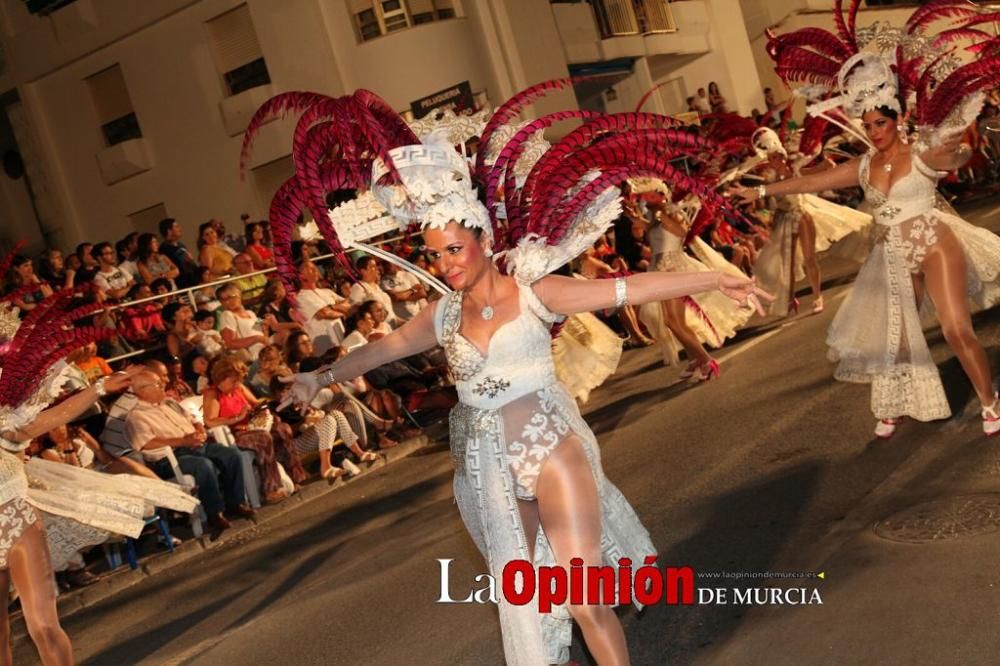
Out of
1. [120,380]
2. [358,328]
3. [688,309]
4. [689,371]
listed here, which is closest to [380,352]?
[120,380]

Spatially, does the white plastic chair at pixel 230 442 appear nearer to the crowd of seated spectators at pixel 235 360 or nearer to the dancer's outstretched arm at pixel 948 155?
the crowd of seated spectators at pixel 235 360

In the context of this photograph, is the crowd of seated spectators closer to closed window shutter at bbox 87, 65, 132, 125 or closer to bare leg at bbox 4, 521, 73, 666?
bare leg at bbox 4, 521, 73, 666

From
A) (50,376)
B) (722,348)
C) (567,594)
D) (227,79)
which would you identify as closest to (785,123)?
(722,348)

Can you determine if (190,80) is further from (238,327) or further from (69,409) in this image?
(69,409)

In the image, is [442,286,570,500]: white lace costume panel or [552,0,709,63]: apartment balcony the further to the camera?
[552,0,709,63]: apartment balcony

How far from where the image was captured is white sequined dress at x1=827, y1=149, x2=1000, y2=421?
321 inches

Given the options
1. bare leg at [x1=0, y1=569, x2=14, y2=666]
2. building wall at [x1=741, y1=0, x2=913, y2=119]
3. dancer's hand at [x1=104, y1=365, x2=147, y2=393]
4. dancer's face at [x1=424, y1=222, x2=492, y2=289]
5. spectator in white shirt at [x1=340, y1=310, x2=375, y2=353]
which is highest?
building wall at [x1=741, y1=0, x2=913, y2=119]

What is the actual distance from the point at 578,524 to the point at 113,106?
24270 millimetres

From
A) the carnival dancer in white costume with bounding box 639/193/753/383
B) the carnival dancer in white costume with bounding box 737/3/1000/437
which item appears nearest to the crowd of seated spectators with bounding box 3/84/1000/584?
the carnival dancer in white costume with bounding box 639/193/753/383

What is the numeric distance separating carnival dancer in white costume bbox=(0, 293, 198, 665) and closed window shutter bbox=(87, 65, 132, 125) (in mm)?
20399

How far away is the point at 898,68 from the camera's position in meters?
8.38

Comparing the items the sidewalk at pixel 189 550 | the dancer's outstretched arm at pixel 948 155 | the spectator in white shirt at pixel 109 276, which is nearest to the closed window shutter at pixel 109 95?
the spectator in white shirt at pixel 109 276

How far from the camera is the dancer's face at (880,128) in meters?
8.09

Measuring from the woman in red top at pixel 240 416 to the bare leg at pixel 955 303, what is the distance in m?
6.69
